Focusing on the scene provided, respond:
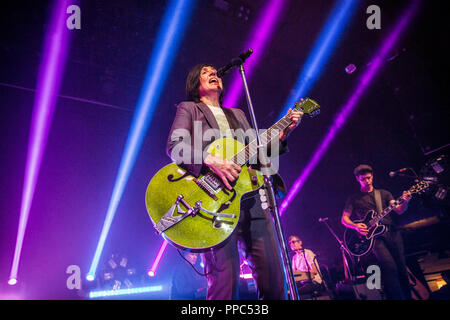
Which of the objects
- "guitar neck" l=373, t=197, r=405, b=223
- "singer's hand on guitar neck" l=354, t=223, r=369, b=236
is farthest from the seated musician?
"guitar neck" l=373, t=197, r=405, b=223

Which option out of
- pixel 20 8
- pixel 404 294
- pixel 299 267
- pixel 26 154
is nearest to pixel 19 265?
pixel 26 154

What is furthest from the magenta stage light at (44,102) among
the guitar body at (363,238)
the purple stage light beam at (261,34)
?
the guitar body at (363,238)

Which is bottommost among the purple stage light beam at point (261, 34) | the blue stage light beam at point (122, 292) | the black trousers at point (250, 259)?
the black trousers at point (250, 259)

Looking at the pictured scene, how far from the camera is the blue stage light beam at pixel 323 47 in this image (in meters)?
5.45

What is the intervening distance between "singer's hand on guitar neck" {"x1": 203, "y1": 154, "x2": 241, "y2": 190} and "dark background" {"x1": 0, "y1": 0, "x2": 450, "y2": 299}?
461 cm

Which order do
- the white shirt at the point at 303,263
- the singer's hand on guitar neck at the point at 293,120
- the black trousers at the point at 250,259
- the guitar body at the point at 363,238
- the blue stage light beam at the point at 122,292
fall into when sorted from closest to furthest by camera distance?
the black trousers at the point at 250,259, the singer's hand on guitar neck at the point at 293,120, the guitar body at the point at 363,238, the white shirt at the point at 303,263, the blue stage light beam at the point at 122,292

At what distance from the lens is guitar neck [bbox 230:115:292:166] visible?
7.23ft

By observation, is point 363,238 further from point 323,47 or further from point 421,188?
point 323,47

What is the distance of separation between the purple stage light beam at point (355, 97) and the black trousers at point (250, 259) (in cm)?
577

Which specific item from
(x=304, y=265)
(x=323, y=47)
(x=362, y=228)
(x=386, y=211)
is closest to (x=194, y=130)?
(x=362, y=228)

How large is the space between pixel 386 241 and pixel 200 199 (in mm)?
4127

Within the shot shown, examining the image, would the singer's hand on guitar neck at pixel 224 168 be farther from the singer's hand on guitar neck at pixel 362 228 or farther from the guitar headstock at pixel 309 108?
the singer's hand on guitar neck at pixel 362 228

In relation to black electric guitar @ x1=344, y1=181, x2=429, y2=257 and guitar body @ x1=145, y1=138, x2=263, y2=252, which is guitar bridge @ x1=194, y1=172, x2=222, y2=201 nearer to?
guitar body @ x1=145, y1=138, x2=263, y2=252

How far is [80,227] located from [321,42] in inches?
312
